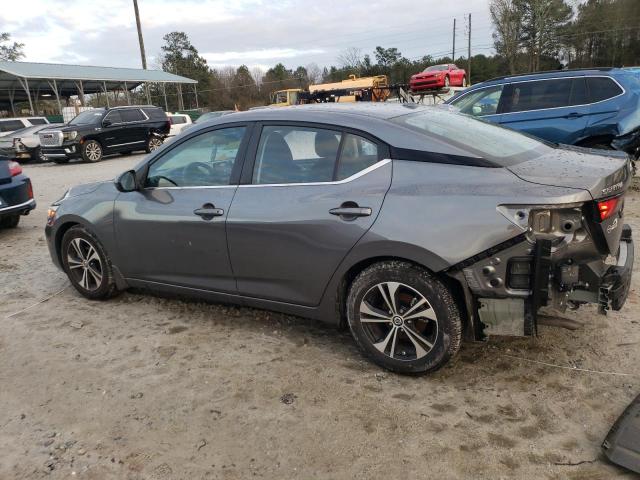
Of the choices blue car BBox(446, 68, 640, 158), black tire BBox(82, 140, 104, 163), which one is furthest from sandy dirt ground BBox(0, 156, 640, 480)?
black tire BBox(82, 140, 104, 163)

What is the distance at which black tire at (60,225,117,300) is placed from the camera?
4410 mm

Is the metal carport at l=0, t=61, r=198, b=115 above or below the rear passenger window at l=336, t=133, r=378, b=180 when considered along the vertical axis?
above

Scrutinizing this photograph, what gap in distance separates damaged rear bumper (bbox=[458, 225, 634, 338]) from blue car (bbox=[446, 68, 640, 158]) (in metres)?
5.08

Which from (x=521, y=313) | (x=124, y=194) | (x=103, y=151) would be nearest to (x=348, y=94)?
(x=103, y=151)

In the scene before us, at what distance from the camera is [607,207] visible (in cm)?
265

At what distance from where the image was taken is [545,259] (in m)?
2.57

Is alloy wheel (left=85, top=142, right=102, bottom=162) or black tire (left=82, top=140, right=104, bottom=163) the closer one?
black tire (left=82, top=140, right=104, bottom=163)

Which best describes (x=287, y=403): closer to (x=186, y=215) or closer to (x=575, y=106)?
(x=186, y=215)

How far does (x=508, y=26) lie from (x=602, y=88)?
53295 mm

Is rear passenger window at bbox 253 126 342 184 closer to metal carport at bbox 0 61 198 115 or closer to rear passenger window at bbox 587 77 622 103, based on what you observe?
rear passenger window at bbox 587 77 622 103

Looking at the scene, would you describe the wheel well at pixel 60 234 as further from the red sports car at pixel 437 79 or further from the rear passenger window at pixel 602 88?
the red sports car at pixel 437 79

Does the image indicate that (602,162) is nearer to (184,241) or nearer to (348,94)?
(184,241)

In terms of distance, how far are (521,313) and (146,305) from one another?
10.3 ft

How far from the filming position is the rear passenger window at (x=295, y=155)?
128 inches
